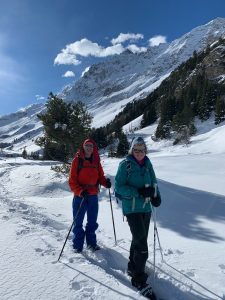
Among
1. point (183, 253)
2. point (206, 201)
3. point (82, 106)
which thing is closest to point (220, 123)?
point (82, 106)

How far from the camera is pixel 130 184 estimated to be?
6.12m

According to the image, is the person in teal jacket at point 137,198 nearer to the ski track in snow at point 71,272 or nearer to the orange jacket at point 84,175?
the ski track in snow at point 71,272

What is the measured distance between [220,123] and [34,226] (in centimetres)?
7866

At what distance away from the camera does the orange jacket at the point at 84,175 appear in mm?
7664

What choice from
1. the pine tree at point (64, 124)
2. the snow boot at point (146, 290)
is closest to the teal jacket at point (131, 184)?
the snow boot at point (146, 290)

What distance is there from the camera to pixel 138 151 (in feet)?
20.2

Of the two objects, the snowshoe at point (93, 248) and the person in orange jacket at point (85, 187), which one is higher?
the person in orange jacket at point (85, 187)

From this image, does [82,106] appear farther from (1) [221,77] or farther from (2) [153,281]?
(1) [221,77]

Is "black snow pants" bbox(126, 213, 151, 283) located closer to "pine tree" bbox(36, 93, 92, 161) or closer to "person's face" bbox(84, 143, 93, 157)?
"person's face" bbox(84, 143, 93, 157)

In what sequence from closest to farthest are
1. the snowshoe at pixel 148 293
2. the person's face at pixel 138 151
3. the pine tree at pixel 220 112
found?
the snowshoe at pixel 148 293 → the person's face at pixel 138 151 → the pine tree at pixel 220 112

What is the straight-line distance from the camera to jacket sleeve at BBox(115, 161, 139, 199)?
5992mm

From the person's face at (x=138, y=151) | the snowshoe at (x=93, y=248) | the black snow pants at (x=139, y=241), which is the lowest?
the snowshoe at (x=93, y=248)

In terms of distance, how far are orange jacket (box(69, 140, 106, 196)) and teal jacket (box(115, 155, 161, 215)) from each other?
5.66ft

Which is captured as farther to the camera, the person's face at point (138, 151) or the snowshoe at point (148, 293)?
the person's face at point (138, 151)
